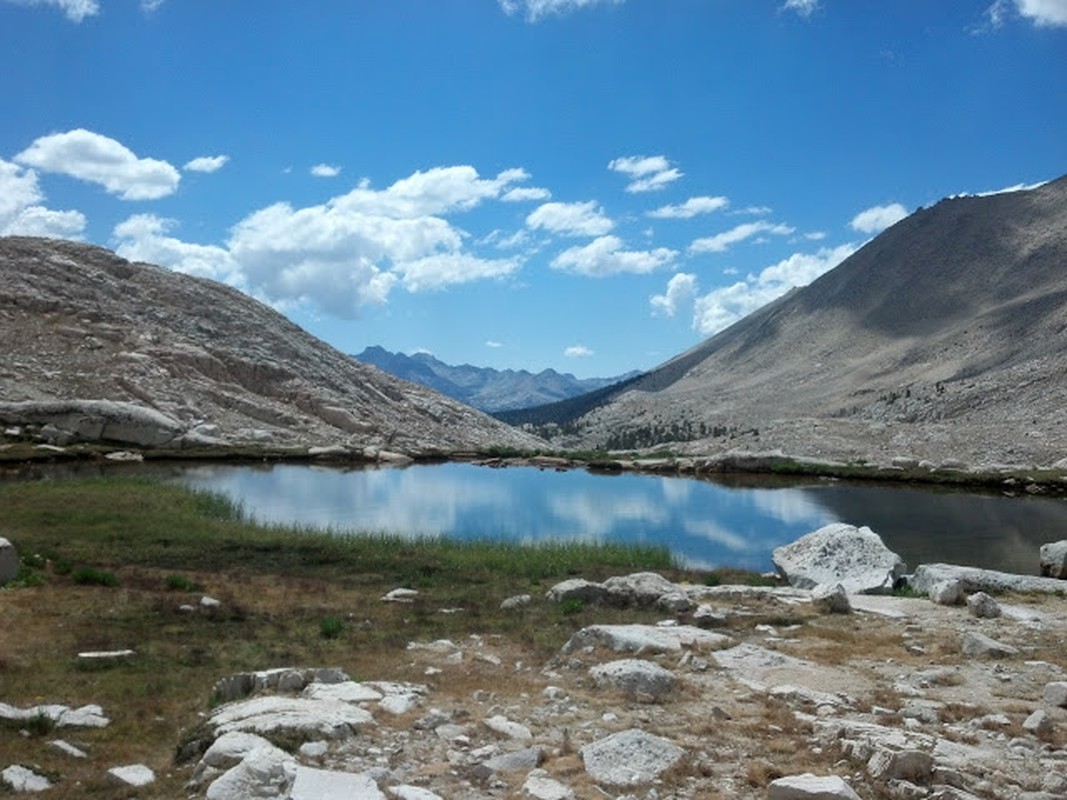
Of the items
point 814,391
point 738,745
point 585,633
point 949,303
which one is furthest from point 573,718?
point 949,303

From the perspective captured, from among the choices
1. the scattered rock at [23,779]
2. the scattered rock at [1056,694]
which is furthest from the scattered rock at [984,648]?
the scattered rock at [23,779]

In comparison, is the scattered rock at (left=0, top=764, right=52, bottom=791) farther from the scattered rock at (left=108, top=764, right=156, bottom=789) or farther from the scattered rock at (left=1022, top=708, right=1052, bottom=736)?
the scattered rock at (left=1022, top=708, right=1052, bottom=736)

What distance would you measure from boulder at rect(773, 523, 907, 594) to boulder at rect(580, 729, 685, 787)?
15.4m

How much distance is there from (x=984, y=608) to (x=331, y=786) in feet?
48.3

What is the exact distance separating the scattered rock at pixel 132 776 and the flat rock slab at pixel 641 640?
22.2ft

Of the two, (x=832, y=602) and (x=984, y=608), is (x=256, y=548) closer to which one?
(x=832, y=602)

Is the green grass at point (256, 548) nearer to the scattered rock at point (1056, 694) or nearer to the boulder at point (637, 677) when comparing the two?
the boulder at point (637, 677)

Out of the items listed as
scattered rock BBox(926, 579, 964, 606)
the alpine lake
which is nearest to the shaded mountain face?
the alpine lake

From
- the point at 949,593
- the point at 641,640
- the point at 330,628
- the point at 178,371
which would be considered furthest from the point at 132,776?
the point at 178,371

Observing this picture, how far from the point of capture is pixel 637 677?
12.0m

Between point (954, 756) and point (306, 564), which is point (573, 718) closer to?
point (954, 756)

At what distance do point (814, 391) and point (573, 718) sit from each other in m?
149

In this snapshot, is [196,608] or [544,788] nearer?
[544,788]

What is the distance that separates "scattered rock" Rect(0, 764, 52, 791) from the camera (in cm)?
888
